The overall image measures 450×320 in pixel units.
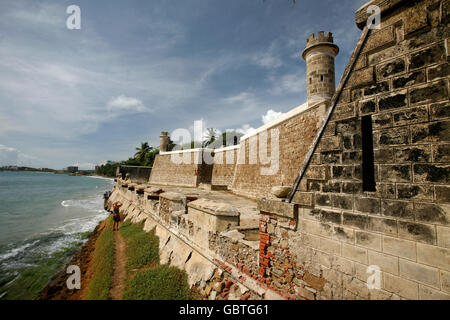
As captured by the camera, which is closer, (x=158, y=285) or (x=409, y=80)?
(x=409, y=80)

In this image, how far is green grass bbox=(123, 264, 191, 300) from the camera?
4.43m

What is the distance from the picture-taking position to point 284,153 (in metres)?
9.80

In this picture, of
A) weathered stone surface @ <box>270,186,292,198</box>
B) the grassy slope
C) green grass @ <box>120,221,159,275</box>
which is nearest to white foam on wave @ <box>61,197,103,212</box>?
green grass @ <box>120,221,159,275</box>

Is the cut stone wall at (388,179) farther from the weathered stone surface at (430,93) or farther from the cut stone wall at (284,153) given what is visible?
the cut stone wall at (284,153)

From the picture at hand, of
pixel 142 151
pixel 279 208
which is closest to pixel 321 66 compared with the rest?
pixel 279 208

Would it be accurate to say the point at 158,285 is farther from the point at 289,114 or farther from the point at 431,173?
the point at 289,114

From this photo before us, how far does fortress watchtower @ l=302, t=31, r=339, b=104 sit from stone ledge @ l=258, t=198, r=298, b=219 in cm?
844

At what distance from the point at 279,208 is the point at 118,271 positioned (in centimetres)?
557

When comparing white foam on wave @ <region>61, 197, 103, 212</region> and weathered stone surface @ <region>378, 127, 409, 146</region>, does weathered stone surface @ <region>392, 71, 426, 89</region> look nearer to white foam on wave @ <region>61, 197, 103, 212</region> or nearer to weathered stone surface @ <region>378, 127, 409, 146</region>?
weathered stone surface @ <region>378, 127, 409, 146</region>

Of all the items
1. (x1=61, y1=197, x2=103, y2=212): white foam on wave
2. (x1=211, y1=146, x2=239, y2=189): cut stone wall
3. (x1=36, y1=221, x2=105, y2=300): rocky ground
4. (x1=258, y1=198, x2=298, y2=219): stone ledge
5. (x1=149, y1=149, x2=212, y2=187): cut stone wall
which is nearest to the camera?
(x1=258, y1=198, x2=298, y2=219): stone ledge

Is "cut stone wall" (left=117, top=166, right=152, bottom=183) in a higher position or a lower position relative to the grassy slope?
higher

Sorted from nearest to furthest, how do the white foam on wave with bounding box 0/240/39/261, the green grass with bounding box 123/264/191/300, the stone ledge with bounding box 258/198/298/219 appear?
the stone ledge with bounding box 258/198/298/219 < the green grass with bounding box 123/264/191/300 < the white foam on wave with bounding box 0/240/39/261
